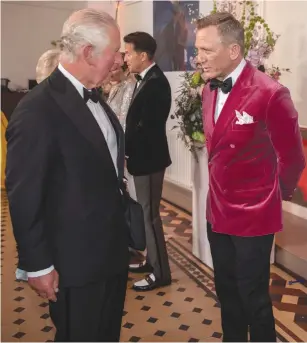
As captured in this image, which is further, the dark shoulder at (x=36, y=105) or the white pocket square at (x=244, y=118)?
the white pocket square at (x=244, y=118)

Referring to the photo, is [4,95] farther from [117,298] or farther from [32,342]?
[117,298]

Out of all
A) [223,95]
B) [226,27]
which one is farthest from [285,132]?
[226,27]

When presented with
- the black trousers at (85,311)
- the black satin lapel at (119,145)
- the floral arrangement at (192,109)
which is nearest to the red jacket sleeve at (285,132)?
the black satin lapel at (119,145)

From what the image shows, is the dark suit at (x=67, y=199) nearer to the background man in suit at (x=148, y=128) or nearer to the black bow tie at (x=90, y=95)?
the black bow tie at (x=90, y=95)

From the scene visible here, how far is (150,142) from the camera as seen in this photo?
2910 mm

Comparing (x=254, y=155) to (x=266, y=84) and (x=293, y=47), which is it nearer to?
(x=266, y=84)

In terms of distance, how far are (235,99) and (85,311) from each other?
1.00 m

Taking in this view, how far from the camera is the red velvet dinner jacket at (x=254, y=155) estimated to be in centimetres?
183

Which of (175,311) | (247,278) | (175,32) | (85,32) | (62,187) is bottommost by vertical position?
(175,311)

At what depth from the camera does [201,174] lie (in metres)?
3.45

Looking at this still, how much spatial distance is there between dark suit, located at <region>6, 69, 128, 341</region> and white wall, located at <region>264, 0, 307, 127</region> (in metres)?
2.65

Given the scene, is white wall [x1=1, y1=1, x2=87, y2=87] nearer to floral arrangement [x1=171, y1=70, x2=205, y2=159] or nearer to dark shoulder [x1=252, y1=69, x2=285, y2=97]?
floral arrangement [x1=171, y1=70, x2=205, y2=159]

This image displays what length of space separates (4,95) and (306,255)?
5.43 meters

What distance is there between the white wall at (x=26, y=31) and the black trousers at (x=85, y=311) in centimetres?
724
